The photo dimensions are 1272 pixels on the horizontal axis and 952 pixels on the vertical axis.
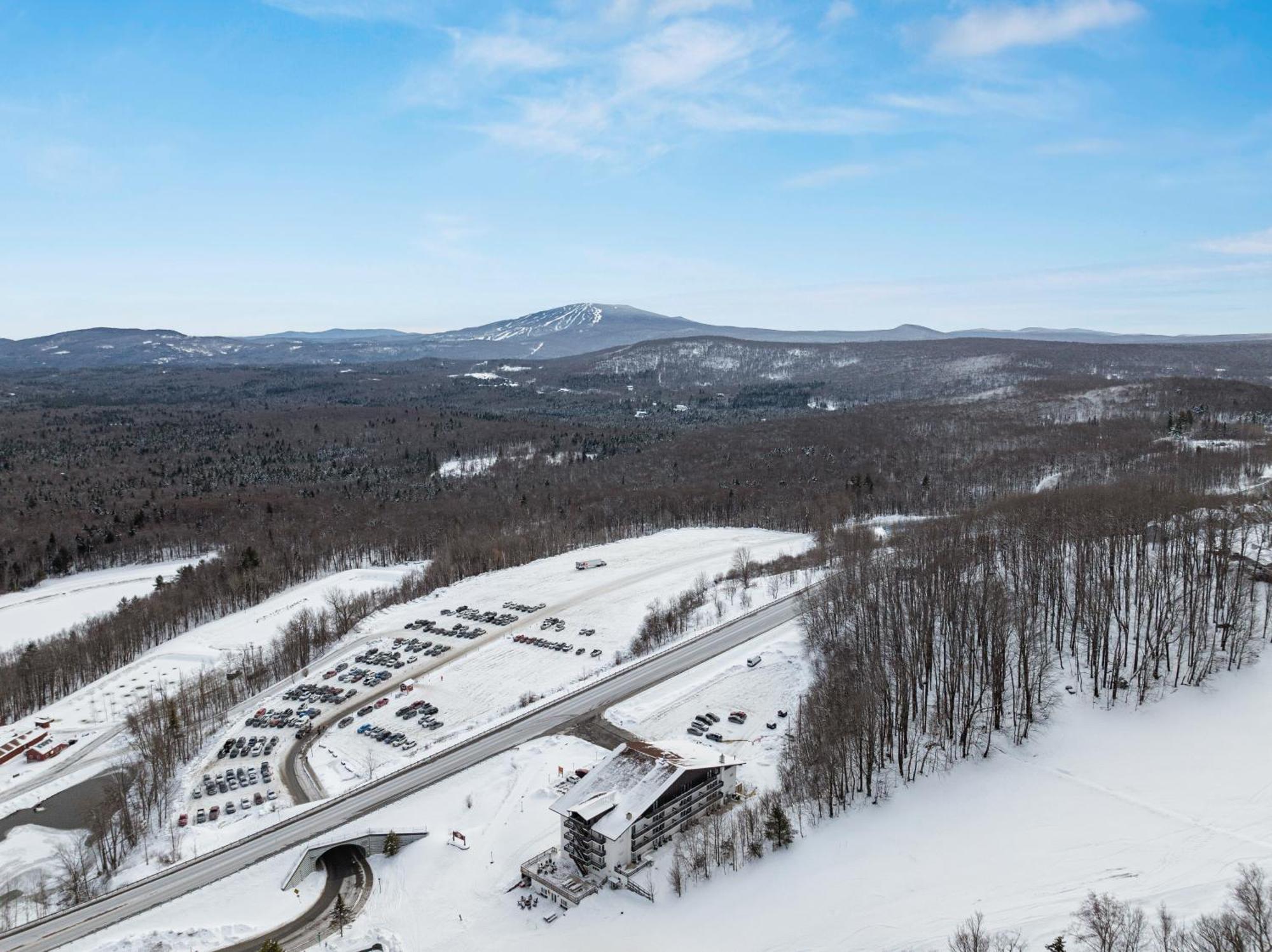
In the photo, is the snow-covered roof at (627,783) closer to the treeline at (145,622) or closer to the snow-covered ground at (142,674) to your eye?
the snow-covered ground at (142,674)

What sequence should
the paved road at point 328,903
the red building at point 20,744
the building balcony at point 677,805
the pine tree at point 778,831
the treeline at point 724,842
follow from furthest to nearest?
the red building at point 20,744
the building balcony at point 677,805
the pine tree at point 778,831
the treeline at point 724,842
the paved road at point 328,903

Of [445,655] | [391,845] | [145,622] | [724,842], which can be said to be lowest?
[145,622]

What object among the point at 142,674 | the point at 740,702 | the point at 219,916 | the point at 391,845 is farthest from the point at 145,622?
the point at 740,702

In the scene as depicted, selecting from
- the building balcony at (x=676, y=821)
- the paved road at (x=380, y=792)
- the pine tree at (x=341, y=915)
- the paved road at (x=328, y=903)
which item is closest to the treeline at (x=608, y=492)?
the paved road at (x=380, y=792)

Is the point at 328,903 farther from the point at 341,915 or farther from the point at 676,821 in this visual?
the point at 676,821

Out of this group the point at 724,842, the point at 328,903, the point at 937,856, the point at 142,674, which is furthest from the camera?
the point at 142,674

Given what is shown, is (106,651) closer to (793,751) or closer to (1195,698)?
(793,751)

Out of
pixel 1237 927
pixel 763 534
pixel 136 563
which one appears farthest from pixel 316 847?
pixel 136 563
